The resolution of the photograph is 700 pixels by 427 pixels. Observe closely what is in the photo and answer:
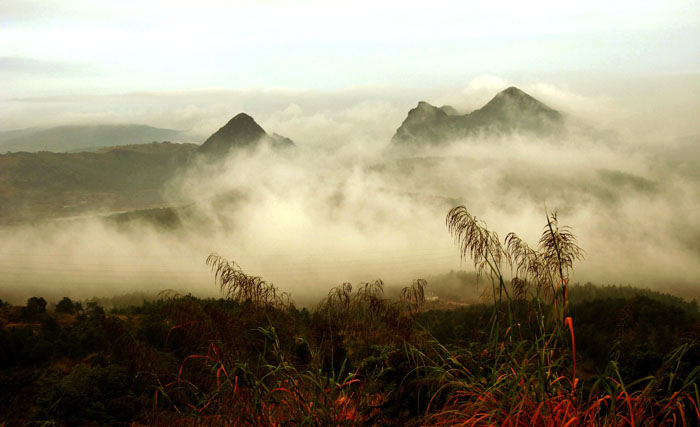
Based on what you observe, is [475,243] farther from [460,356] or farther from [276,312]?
[276,312]

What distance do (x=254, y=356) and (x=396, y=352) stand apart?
2139mm

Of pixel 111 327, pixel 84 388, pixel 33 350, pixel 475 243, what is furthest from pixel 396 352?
pixel 33 350

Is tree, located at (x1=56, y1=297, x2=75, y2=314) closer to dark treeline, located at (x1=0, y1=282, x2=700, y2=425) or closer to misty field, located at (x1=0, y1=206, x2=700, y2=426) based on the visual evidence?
dark treeline, located at (x1=0, y1=282, x2=700, y2=425)

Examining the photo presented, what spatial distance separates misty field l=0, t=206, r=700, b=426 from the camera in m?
4.17

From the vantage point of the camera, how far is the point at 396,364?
5.55 m

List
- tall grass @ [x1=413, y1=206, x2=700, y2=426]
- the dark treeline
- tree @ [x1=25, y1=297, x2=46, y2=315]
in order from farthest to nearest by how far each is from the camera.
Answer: tree @ [x1=25, y1=297, x2=46, y2=315] → the dark treeline → tall grass @ [x1=413, y1=206, x2=700, y2=426]

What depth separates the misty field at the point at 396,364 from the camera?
13.7 ft

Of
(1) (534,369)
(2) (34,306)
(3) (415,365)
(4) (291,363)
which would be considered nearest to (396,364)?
(3) (415,365)

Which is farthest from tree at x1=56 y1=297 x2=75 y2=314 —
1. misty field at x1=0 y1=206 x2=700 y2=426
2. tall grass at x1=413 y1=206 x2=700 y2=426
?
tall grass at x1=413 y1=206 x2=700 y2=426

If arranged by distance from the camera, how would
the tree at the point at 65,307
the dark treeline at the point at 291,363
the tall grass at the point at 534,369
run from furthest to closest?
the tree at the point at 65,307 < the dark treeline at the point at 291,363 < the tall grass at the point at 534,369

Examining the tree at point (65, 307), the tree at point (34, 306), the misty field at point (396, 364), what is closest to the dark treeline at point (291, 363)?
the misty field at point (396, 364)

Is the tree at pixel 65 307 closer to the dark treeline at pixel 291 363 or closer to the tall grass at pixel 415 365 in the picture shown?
the dark treeline at pixel 291 363

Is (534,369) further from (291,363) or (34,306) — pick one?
(34,306)

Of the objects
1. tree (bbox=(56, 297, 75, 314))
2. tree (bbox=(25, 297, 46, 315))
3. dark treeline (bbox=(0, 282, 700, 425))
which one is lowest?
tree (bbox=(56, 297, 75, 314))
